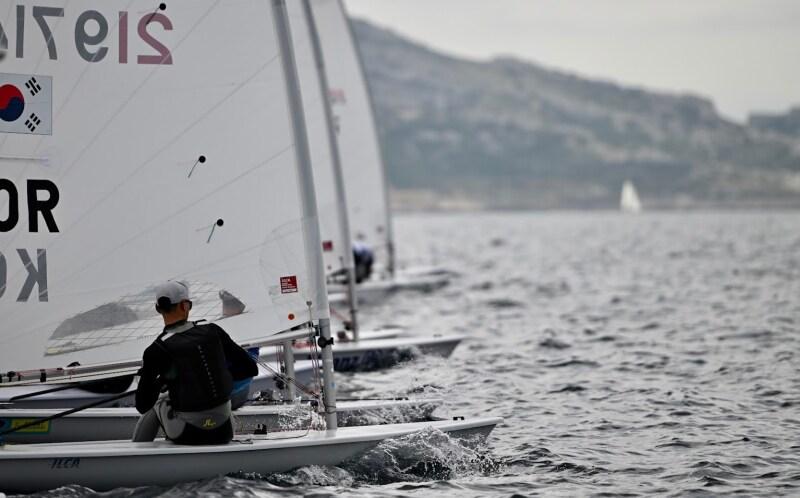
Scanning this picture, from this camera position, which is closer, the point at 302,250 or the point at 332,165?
the point at 302,250

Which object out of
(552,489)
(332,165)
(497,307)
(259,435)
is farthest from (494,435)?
(497,307)

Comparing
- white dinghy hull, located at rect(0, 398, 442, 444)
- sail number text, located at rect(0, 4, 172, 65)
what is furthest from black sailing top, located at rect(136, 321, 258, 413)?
sail number text, located at rect(0, 4, 172, 65)

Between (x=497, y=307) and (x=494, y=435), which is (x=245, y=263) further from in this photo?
(x=497, y=307)

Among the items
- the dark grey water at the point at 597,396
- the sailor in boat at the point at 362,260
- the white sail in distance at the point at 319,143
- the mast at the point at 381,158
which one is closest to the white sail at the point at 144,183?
the dark grey water at the point at 597,396

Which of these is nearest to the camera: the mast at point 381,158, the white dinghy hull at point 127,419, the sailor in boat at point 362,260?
the white dinghy hull at point 127,419

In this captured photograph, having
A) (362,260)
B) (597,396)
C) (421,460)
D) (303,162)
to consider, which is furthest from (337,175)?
(362,260)

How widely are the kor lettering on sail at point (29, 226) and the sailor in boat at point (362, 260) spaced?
49.2 ft

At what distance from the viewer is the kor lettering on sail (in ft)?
28.6

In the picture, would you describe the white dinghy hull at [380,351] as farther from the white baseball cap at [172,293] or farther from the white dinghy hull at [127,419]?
the white baseball cap at [172,293]

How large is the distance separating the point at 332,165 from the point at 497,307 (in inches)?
398

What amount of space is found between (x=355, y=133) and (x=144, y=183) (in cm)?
1560

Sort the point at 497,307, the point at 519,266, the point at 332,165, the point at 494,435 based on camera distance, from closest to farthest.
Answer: the point at 494,435
the point at 332,165
the point at 497,307
the point at 519,266

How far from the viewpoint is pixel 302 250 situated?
9062 millimetres

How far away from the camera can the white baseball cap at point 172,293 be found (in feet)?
26.4
